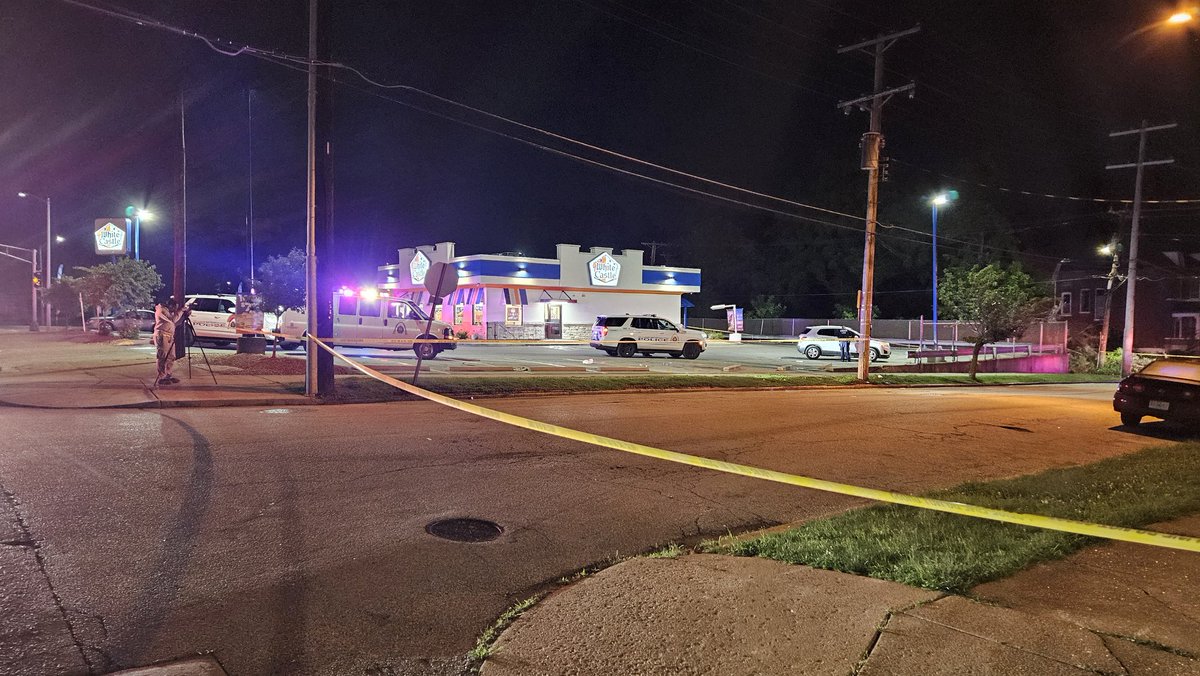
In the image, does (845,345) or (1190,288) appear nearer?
(845,345)

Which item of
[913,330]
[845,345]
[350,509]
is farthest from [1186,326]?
[350,509]

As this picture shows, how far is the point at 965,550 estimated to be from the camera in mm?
4992

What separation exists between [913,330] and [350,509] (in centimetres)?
5483

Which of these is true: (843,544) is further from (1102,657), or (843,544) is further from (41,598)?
(41,598)

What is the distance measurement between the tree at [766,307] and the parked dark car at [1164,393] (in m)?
54.1

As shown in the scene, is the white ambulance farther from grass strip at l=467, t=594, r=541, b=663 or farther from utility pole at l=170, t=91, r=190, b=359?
→ grass strip at l=467, t=594, r=541, b=663

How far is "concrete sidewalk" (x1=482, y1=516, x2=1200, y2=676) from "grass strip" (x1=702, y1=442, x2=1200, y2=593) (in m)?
0.19

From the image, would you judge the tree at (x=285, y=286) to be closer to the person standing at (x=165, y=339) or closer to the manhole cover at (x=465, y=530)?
the person standing at (x=165, y=339)

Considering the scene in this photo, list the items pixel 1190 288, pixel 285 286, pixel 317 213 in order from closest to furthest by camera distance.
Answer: pixel 317 213 < pixel 285 286 < pixel 1190 288

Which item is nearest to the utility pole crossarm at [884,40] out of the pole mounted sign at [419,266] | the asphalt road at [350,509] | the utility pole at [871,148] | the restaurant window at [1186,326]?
the utility pole at [871,148]

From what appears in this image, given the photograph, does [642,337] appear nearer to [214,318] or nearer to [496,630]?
[214,318]

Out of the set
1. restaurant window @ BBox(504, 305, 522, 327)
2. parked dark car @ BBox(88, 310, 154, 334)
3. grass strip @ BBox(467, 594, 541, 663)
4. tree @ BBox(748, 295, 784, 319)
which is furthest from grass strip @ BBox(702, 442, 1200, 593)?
tree @ BBox(748, 295, 784, 319)

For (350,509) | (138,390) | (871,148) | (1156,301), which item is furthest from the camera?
(1156,301)

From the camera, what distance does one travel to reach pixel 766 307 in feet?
221
